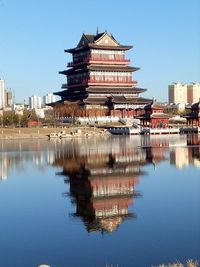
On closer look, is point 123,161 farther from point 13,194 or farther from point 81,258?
point 81,258

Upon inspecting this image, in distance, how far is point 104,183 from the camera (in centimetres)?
2400

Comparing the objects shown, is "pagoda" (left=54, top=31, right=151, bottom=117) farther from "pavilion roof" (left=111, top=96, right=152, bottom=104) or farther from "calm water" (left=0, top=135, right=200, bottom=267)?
"calm water" (left=0, top=135, right=200, bottom=267)

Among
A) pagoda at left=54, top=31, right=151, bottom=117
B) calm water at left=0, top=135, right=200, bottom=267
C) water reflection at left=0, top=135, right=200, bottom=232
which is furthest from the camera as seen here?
pagoda at left=54, top=31, right=151, bottom=117

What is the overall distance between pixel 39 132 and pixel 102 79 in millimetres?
18745

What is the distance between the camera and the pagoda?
272ft

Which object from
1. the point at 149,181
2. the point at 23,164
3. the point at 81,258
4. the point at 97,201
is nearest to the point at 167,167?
the point at 149,181

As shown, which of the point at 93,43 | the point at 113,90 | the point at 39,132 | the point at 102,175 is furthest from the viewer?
the point at 93,43

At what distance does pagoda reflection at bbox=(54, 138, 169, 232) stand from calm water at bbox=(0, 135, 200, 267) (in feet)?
A: 0.12

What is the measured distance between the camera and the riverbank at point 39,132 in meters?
69.0

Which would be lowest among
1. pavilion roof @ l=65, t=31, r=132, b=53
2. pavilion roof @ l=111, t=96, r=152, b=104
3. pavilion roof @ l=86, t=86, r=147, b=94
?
pavilion roof @ l=111, t=96, r=152, b=104

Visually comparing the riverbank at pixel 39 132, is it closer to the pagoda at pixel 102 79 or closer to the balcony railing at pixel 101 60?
the pagoda at pixel 102 79

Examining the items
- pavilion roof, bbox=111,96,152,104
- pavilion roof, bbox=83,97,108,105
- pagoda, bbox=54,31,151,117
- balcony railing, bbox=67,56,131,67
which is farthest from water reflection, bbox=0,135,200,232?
balcony railing, bbox=67,56,131,67

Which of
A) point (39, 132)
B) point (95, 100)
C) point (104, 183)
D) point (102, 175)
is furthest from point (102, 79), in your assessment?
point (104, 183)

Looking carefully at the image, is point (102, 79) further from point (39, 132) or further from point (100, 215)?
point (100, 215)
